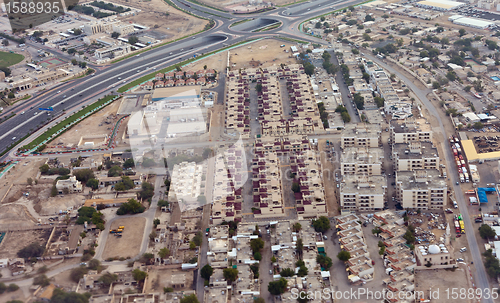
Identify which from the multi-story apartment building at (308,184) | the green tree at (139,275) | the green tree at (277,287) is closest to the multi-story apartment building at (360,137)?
the multi-story apartment building at (308,184)

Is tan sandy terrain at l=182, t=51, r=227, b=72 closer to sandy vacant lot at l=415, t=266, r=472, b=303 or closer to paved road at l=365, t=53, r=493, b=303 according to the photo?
paved road at l=365, t=53, r=493, b=303

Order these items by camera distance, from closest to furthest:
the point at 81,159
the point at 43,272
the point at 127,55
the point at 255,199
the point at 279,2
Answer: the point at 43,272 → the point at 255,199 → the point at 81,159 → the point at 127,55 → the point at 279,2

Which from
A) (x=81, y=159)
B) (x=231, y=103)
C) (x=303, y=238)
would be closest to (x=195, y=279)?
(x=303, y=238)

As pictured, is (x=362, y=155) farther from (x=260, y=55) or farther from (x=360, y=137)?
(x=260, y=55)

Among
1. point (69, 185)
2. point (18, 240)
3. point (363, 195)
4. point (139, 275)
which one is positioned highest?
point (363, 195)

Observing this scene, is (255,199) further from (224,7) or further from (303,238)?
(224,7)

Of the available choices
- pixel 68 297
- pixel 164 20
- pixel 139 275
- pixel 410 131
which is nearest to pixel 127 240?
pixel 139 275
